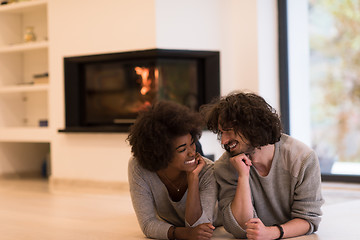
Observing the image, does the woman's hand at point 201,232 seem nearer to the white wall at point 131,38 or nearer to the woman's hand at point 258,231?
the woman's hand at point 258,231

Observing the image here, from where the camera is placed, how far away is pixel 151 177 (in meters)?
2.86

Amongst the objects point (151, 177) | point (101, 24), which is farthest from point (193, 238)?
point (101, 24)

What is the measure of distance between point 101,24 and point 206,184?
10.6 feet

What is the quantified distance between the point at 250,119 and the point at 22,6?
455 cm

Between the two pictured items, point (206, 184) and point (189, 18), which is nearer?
point (206, 184)

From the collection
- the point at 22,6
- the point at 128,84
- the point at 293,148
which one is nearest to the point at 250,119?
→ the point at 293,148

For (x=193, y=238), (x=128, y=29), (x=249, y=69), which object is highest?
(x=128, y=29)

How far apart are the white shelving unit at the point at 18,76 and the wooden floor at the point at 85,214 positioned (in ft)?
3.49

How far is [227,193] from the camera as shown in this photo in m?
2.83

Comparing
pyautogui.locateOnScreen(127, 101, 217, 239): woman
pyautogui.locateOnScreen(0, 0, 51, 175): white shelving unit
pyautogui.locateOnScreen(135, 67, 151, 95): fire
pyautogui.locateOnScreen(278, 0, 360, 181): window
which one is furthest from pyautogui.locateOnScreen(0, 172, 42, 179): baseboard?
pyautogui.locateOnScreen(127, 101, 217, 239): woman

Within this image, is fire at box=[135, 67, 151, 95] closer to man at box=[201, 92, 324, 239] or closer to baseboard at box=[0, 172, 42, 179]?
baseboard at box=[0, 172, 42, 179]

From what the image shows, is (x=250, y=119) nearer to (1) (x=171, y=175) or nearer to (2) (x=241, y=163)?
(2) (x=241, y=163)

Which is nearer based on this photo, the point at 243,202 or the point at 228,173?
the point at 243,202

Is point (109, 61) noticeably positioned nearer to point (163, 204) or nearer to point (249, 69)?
point (249, 69)
